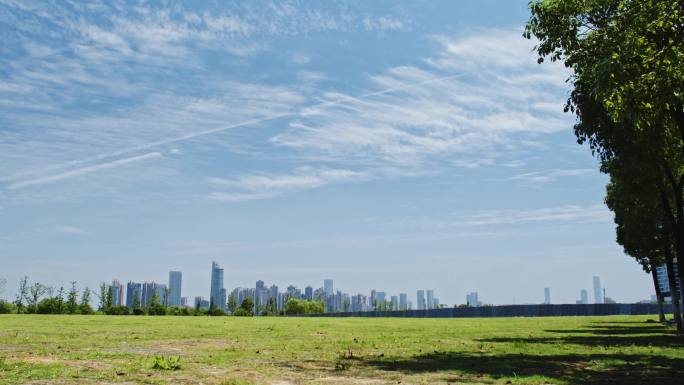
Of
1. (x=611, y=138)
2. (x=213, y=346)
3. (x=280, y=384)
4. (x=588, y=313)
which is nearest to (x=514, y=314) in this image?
(x=588, y=313)

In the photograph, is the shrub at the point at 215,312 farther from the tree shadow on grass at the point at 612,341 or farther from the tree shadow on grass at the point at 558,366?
the tree shadow on grass at the point at 558,366

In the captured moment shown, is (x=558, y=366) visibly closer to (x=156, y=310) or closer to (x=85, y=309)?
(x=156, y=310)

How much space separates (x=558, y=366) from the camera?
15.7 metres

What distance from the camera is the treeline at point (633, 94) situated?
50.9 ft

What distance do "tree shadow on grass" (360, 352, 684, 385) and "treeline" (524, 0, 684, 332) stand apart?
6735 mm

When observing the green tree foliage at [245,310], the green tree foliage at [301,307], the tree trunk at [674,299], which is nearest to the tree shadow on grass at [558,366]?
the tree trunk at [674,299]

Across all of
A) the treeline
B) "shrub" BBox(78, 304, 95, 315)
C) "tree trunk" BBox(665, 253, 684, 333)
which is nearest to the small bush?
the treeline

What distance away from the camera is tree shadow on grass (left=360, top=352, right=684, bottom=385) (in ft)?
44.7

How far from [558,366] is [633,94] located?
26.3ft

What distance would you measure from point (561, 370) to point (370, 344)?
32.8ft

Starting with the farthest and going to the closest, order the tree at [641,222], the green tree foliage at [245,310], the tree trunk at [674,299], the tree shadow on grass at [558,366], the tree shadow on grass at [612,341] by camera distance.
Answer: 1. the green tree foliage at [245,310]
2. the tree trunk at [674,299]
3. the tree at [641,222]
4. the tree shadow on grass at [612,341]
5. the tree shadow on grass at [558,366]

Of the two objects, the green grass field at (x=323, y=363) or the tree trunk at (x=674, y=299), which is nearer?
the green grass field at (x=323, y=363)

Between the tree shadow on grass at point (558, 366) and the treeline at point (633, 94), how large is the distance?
265 inches

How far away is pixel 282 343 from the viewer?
23.2m
